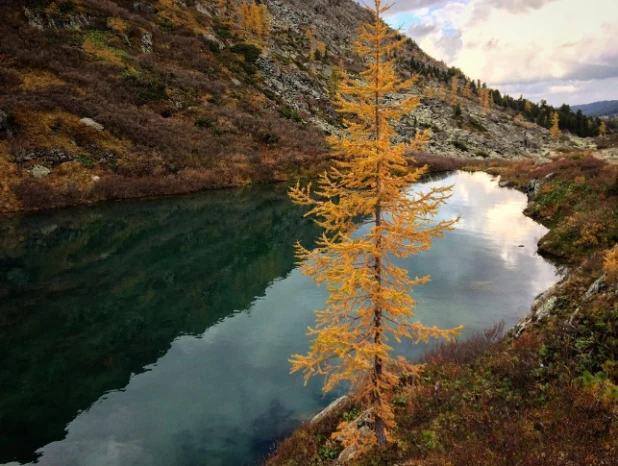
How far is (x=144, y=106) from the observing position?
68.3 meters

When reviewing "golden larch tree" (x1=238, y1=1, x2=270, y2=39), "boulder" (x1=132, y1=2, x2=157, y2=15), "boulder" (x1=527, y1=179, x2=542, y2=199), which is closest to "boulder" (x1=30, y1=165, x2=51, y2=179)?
"boulder" (x1=527, y1=179, x2=542, y2=199)

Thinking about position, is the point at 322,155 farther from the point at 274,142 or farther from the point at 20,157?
the point at 20,157

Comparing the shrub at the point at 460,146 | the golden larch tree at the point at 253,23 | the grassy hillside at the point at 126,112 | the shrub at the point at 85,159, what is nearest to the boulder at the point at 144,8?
the grassy hillside at the point at 126,112

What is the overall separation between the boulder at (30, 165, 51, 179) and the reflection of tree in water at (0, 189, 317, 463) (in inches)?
243

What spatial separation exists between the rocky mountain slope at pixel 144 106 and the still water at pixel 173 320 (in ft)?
32.4

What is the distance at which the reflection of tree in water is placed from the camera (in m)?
17.2

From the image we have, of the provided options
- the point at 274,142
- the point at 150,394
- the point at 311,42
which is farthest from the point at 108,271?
the point at 311,42

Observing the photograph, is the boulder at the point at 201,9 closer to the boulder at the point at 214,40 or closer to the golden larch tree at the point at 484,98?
the boulder at the point at 214,40

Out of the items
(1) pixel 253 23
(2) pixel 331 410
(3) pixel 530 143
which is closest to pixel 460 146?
(3) pixel 530 143

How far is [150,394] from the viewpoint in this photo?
17047mm

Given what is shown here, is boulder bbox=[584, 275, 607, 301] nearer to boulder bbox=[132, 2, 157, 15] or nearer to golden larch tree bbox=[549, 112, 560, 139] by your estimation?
boulder bbox=[132, 2, 157, 15]

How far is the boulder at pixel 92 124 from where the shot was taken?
184 ft

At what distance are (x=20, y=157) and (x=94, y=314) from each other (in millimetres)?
33754

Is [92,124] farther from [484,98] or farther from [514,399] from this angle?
[484,98]
